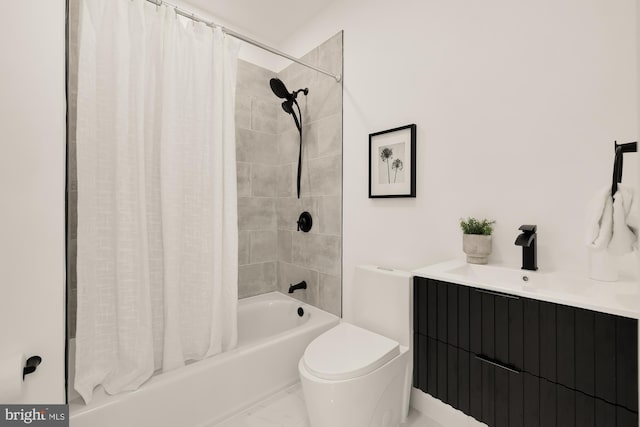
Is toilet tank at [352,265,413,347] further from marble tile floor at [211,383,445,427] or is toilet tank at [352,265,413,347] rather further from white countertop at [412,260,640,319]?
marble tile floor at [211,383,445,427]

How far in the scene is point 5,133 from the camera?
2.41 ft

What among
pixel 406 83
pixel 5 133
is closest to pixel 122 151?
pixel 5 133

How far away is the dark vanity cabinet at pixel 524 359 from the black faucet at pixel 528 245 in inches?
10.8

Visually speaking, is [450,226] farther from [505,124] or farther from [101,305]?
[101,305]

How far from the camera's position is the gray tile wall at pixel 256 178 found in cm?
240

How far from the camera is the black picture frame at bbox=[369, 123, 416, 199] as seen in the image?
64.1 inches

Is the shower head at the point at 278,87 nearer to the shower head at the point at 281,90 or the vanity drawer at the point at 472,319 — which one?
the shower head at the point at 281,90

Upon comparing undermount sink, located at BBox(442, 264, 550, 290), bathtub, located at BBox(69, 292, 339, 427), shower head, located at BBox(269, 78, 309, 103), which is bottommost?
bathtub, located at BBox(69, 292, 339, 427)

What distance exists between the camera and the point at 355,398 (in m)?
1.24

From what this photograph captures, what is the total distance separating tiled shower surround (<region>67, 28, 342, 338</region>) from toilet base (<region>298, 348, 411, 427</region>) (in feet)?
2.42

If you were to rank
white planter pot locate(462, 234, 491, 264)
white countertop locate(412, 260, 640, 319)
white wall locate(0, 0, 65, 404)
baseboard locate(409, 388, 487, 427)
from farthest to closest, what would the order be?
1. baseboard locate(409, 388, 487, 427)
2. white planter pot locate(462, 234, 491, 264)
3. white countertop locate(412, 260, 640, 319)
4. white wall locate(0, 0, 65, 404)

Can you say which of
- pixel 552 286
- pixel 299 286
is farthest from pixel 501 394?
pixel 299 286

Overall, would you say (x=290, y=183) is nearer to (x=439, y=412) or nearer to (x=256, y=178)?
(x=256, y=178)

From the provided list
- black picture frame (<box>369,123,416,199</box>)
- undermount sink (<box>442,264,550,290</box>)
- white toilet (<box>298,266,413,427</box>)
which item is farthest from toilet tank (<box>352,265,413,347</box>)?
black picture frame (<box>369,123,416,199</box>)
